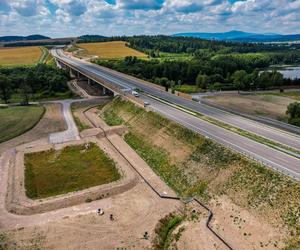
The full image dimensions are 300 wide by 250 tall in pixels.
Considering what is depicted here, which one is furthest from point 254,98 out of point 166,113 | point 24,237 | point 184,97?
point 24,237

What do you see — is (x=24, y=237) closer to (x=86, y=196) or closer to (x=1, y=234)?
(x=1, y=234)

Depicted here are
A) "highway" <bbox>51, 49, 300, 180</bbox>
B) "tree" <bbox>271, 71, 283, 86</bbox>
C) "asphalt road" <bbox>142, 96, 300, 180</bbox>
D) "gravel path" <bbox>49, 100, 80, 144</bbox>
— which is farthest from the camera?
"tree" <bbox>271, 71, 283, 86</bbox>

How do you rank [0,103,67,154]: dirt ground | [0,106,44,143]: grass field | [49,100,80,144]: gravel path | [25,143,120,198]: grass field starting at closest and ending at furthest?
[25,143,120,198]: grass field < [0,103,67,154]: dirt ground < [49,100,80,144]: gravel path < [0,106,44,143]: grass field

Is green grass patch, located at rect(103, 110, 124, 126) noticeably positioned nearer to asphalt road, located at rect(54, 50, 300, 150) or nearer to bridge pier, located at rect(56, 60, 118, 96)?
bridge pier, located at rect(56, 60, 118, 96)

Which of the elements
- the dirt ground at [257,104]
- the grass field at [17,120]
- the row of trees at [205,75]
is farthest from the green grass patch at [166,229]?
the row of trees at [205,75]

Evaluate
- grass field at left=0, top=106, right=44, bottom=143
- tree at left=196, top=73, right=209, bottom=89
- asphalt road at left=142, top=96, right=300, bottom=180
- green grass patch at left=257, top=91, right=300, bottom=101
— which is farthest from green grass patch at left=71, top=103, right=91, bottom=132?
green grass patch at left=257, top=91, right=300, bottom=101

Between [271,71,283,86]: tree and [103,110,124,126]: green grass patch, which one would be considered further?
[271,71,283,86]: tree

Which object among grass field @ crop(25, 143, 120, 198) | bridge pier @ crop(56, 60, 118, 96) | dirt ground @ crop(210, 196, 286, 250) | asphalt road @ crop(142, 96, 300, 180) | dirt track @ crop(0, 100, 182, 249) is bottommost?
bridge pier @ crop(56, 60, 118, 96)
